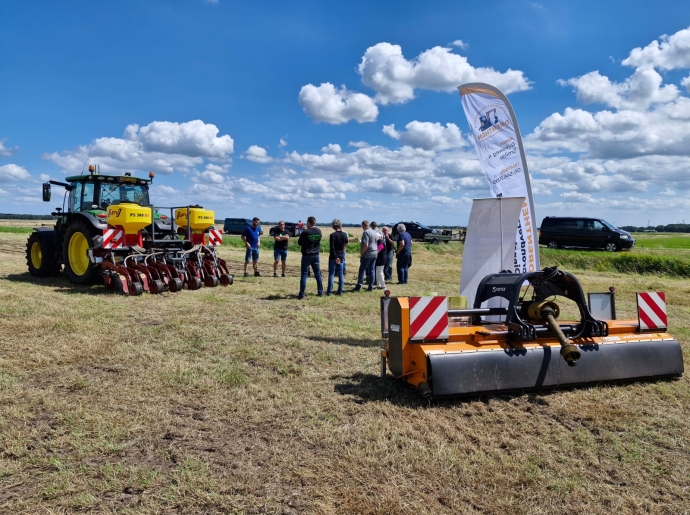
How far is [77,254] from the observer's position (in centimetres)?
1110

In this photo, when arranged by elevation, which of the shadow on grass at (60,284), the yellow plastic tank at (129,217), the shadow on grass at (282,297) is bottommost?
the shadow on grass at (282,297)

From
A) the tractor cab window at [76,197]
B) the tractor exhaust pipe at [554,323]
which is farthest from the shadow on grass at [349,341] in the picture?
the tractor cab window at [76,197]

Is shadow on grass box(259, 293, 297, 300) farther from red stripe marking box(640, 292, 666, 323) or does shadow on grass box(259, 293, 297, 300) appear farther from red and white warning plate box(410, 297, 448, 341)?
red stripe marking box(640, 292, 666, 323)

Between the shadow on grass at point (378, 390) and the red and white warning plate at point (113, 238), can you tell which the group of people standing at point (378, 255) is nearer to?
the red and white warning plate at point (113, 238)

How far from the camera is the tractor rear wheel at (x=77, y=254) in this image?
34.8 ft

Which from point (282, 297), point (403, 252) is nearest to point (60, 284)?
point (282, 297)

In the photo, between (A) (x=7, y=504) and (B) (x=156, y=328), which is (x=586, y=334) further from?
(B) (x=156, y=328)

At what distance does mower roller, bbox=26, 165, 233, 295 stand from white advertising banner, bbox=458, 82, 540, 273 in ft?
19.8

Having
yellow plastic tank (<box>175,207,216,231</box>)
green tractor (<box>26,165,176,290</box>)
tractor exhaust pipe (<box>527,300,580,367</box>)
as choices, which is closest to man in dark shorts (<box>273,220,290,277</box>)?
yellow plastic tank (<box>175,207,216,231</box>)

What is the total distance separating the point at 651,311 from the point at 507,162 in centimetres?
289

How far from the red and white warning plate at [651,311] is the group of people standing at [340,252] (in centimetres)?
520

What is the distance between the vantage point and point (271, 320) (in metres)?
7.82

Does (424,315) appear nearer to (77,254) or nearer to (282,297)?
(282,297)

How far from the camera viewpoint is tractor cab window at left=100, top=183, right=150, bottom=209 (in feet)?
37.5
